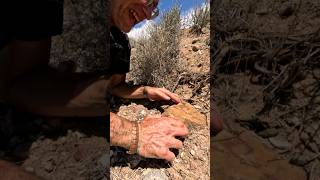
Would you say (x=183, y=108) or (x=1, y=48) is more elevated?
(x=1, y=48)

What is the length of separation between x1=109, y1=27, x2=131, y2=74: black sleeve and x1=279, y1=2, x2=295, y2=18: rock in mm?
473

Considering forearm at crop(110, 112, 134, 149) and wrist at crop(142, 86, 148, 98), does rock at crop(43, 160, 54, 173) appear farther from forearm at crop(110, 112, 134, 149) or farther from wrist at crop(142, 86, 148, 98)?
wrist at crop(142, 86, 148, 98)

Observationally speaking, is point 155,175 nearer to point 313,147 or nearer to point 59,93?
point 59,93

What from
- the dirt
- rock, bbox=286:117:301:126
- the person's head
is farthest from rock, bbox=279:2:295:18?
the person's head

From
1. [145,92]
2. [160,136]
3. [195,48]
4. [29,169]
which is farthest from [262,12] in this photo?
[29,169]

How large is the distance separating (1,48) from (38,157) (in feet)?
0.64

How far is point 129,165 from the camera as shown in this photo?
48.4 inches

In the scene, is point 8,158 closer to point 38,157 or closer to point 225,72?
point 38,157

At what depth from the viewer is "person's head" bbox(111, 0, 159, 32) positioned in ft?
4.43

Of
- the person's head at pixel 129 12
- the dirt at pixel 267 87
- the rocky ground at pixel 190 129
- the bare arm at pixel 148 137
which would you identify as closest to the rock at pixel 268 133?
the dirt at pixel 267 87

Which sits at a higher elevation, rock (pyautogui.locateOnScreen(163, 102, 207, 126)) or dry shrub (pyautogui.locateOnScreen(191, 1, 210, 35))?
dry shrub (pyautogui.locateOnScreen(191, 1, 210, 35))

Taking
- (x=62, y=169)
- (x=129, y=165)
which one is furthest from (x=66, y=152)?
(x=129, y=165)

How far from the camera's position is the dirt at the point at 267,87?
4.41ft

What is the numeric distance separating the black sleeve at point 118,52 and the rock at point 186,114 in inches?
5.8
